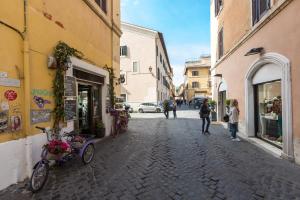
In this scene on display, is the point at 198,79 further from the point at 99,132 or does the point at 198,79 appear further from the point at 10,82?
the point at 10,82

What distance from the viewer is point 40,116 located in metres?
5.51

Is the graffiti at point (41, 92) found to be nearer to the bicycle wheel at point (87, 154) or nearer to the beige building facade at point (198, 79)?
the bicycle wheel at point (87, 154)

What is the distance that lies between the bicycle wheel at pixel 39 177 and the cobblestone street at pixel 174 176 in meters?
0.12

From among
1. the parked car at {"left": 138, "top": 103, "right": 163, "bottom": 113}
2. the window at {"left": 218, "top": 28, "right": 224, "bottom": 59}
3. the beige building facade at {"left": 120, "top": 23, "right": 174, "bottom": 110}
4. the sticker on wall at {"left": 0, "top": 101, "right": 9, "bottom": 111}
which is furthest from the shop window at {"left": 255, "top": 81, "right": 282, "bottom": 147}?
the beige building facade at {"left": 120, "top": 23, "right": 174, "bottom": 110}

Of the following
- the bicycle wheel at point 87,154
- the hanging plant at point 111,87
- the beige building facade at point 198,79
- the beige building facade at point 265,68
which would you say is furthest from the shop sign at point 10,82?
the beige building facade at point 198,79

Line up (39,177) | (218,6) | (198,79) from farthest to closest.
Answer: (198,79)
(218,6)
(39,177)

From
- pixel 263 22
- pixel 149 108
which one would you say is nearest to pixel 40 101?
pixel 263 22

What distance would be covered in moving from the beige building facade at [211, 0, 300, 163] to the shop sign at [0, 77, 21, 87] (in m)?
6.31

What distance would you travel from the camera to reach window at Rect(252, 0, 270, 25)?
320 inches

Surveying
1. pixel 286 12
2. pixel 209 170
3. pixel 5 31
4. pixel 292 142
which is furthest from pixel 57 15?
pixel 292 142

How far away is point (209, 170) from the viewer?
543 centimetres

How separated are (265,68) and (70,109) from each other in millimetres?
6448

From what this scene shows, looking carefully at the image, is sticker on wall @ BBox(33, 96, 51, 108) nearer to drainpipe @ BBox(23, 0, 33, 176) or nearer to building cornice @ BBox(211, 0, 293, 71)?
drainpipe @ BBox(23, 0, 33, 176)

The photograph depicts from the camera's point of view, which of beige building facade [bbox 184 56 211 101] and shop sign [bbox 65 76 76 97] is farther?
beige building facade [bbox 184 56 211 101]
